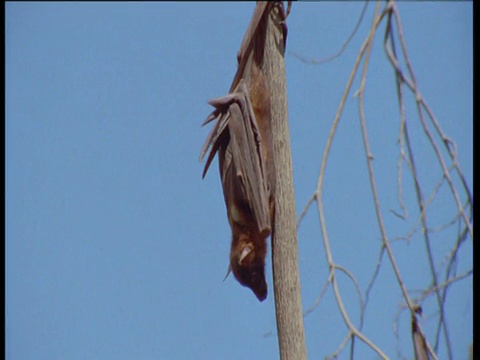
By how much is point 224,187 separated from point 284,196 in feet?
2.49

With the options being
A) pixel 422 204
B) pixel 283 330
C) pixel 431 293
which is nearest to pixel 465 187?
pixel 422 204

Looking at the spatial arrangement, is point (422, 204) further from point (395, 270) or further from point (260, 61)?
point (260, 61)

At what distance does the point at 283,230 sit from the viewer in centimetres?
250

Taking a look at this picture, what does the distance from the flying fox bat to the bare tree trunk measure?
0.18 m

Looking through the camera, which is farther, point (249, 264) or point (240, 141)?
point (249, 264)

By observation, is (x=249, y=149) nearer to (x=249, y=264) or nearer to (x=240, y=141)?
(x=240, y=141)

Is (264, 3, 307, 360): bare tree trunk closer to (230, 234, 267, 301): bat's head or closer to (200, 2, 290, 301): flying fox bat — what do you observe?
(200, 2, 290, 301): flying fox bat

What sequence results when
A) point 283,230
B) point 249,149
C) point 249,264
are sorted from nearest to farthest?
point 283,230
point 249,149
point 249,264

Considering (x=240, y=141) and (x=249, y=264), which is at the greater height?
(x=240, y=141)

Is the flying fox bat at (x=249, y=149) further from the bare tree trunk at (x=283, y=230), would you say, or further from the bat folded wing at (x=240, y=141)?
the bare tree trunk at (x=283, y=230)

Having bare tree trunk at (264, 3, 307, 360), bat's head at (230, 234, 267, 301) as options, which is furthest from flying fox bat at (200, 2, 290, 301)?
bare tree trunk at (264, 3, 307, 360)

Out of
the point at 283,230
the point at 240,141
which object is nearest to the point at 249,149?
the point at 240,141

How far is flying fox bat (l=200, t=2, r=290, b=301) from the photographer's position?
108 inches

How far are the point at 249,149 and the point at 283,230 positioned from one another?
2.06 feet
